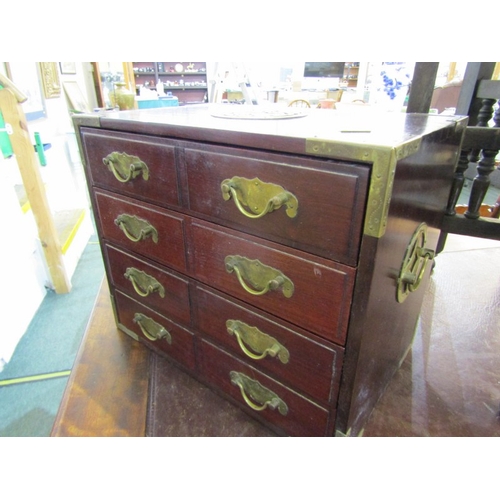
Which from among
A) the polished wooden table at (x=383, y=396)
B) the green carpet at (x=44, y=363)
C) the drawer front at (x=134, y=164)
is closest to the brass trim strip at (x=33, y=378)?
the green carpet at (x=44, y=363)

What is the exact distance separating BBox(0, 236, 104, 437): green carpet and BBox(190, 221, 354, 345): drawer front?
847mm

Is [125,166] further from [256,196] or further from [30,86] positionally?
[30,86]

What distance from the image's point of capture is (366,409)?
0.61 meters

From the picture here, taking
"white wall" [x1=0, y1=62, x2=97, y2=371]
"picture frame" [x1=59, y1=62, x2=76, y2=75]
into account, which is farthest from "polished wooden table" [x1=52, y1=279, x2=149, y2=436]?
"picture frame" [x1=59, y1=62, x2=76, y2=75]

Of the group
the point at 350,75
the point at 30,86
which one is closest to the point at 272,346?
the point at 30,86

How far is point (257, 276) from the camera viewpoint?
54 centimetres

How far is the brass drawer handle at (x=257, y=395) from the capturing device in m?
0.61

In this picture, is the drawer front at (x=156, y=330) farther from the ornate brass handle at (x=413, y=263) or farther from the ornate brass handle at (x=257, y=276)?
the ornate brass handle at (x=413, y=263)

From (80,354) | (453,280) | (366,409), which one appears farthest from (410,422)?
(80,354)

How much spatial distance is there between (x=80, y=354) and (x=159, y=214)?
46 cm

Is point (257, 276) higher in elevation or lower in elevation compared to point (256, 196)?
lower

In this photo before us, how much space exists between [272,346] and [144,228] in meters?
0.34

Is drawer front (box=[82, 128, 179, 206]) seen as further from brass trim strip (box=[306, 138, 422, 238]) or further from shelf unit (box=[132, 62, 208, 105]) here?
shelf unit (box=[132, 62, 208, 105])

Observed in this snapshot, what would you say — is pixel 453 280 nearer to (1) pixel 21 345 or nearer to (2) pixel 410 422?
(2) pixel 410 422
